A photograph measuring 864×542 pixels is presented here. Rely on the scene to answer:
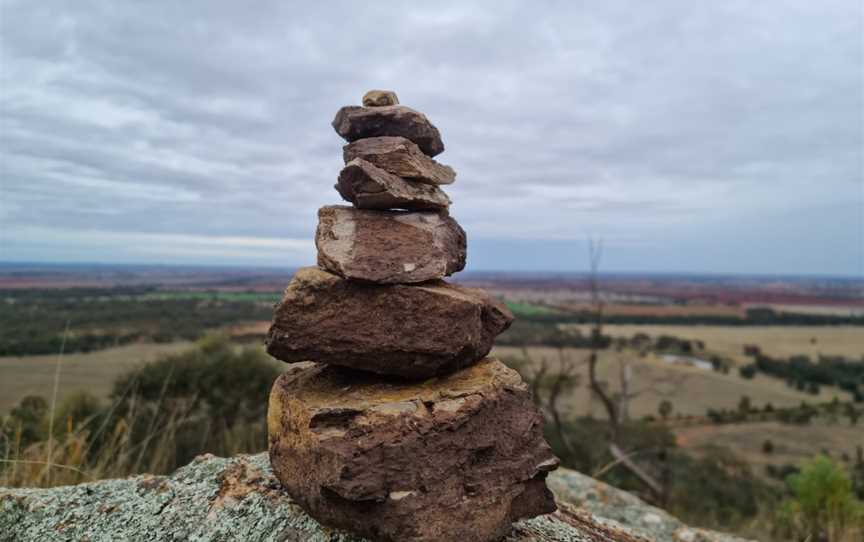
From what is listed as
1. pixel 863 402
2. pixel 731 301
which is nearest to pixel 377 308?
pixel 863 402

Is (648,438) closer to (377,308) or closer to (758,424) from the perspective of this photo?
(758,424)

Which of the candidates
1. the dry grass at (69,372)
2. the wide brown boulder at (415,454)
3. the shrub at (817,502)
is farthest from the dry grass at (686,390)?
the wide brown boulder at (415,454)

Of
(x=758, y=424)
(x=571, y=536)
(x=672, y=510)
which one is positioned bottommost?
(x=758, y=424)

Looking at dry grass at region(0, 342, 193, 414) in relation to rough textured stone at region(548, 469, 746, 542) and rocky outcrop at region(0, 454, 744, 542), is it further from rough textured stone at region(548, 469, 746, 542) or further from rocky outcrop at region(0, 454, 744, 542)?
rough textured stone at region(548, 469, 746, 542)

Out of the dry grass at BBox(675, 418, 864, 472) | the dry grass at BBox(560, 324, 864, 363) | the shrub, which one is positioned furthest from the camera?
the dry grass at BBox(560, 324, 864, 363)

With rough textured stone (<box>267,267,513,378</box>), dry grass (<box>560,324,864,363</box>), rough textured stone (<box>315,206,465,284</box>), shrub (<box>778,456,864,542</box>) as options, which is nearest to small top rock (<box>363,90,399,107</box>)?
rough textured stone (<box>315,206,465,284</box>)

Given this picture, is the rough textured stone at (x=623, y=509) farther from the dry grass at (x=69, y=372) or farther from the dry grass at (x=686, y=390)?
the dry grass at (x=686, y=390)

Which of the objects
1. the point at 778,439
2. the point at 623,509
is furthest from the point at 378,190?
the point at 778,439

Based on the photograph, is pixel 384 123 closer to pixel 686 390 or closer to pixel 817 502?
pixel 817 502
